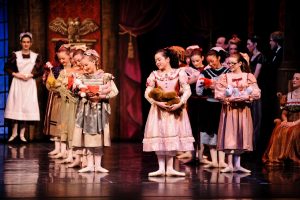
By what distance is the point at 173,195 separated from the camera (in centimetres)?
817

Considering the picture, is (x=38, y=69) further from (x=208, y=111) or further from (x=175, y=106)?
(x=175, y=106)

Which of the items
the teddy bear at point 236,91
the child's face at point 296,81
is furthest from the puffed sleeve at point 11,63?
the teddy bear at point 236,91

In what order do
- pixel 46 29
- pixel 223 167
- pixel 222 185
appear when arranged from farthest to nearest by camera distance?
pixel 46 29
pixel 223 167
pixel 222 185

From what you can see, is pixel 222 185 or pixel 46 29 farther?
pixel 46 29

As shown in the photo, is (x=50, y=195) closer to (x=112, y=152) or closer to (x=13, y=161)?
(x=13, y=161)

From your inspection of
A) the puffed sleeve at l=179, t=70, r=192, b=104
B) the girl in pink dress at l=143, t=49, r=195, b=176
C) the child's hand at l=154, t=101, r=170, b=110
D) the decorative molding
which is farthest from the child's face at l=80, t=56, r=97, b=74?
the decorative molding

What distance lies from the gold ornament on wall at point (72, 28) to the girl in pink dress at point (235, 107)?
485 cm

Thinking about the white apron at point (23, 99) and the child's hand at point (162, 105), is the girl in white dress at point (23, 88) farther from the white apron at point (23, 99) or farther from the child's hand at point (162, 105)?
the child's hand at point (162, 105)

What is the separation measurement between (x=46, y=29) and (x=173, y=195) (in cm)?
673

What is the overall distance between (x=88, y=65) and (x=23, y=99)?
4.40m

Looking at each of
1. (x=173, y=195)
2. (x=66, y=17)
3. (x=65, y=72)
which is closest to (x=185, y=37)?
(x=66, y=17)

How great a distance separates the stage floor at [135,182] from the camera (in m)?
8.20

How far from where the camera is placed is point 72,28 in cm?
1418

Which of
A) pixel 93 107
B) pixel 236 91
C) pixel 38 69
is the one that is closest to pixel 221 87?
pixel 236 91
